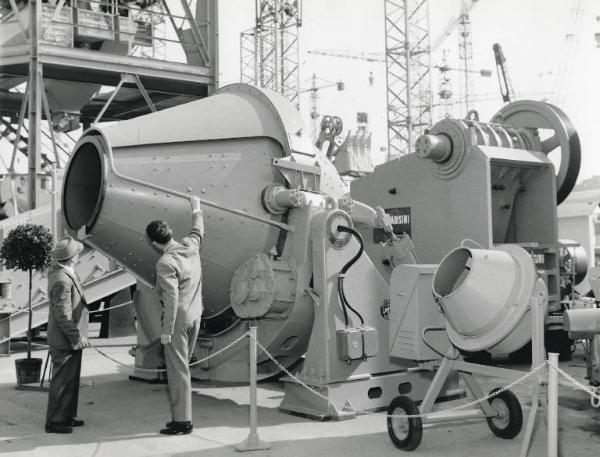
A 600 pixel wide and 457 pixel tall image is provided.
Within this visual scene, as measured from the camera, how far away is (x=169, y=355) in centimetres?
573

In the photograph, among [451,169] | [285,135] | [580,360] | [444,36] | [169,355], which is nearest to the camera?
[169,355]

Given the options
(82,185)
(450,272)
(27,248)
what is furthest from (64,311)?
(27,248)

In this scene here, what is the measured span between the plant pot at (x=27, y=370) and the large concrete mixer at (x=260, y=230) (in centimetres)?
203

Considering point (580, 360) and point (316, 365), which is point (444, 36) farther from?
point (316, 365)

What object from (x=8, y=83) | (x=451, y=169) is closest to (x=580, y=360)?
(x=451, y=169)

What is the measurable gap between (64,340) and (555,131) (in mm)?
5811

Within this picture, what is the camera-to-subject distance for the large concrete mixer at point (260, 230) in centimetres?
647

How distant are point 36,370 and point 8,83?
38.4ft

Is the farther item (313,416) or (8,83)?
(8,83)

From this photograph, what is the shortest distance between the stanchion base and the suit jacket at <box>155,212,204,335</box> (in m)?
1.02

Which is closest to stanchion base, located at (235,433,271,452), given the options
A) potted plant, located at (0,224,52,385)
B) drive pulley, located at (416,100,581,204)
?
drive pulley, located at (416,100,581,204)

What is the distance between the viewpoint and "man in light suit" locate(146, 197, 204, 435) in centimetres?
566

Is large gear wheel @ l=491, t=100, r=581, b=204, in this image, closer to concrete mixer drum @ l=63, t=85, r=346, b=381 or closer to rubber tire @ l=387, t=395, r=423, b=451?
concrete mixer drum @ l=63, t=85, r=346, b=381

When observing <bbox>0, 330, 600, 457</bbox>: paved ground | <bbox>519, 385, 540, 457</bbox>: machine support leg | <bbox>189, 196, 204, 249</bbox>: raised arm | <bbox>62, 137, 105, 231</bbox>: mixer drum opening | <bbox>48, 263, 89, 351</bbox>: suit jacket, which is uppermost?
<bbox>62, 137, 105, 231</bbox>: mixer drum opening
